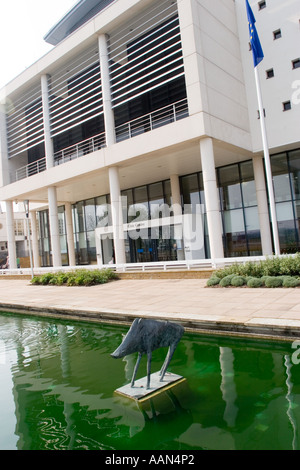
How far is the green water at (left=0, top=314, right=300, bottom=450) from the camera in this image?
12.6 feet

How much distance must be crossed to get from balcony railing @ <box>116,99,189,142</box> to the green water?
16038 mm

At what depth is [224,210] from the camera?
23.2m

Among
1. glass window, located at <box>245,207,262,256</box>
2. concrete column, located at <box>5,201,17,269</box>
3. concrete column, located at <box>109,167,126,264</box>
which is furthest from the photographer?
concrete column, located at <box>5,201,17,269</box>

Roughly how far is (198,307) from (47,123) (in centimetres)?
2093

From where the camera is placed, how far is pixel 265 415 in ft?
13.4

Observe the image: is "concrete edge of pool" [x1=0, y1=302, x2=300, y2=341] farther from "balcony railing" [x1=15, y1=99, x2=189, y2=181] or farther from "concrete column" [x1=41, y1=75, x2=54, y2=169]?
"concrete column" [x1=41, y1=75, x2=54, y2=169]

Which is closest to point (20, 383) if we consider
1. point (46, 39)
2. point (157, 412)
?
point (157, 412)

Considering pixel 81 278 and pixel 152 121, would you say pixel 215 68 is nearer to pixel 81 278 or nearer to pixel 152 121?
pixel 152 121

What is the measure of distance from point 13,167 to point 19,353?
2581 cm

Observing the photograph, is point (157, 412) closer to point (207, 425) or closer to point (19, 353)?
point (207, 425)

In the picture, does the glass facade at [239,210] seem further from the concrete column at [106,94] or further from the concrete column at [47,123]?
the concrete column at [47,123]

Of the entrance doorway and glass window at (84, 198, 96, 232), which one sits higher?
glass window at (84, 198, 96, 232)

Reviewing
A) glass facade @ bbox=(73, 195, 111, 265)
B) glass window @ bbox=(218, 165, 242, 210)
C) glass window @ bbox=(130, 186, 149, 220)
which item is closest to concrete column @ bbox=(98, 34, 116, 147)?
glass window @ bbox=(130, 186, 149, 220)

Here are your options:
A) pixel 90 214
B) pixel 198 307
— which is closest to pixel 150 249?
pixel 90 214
